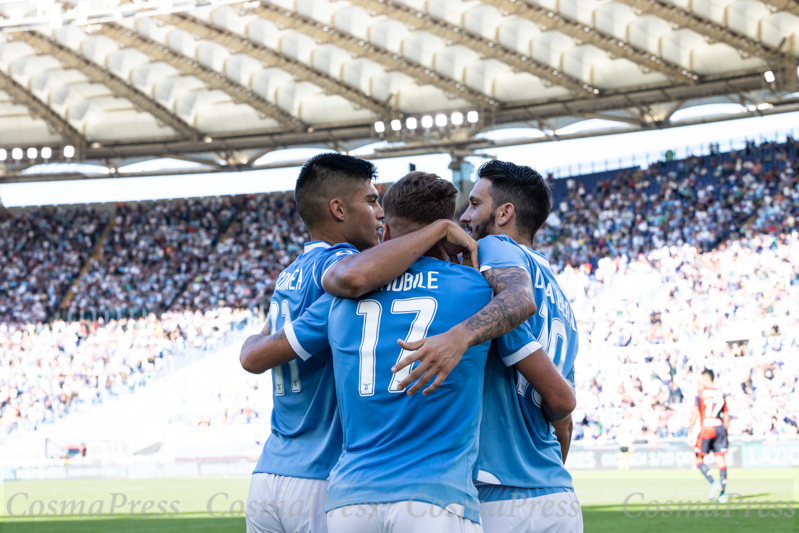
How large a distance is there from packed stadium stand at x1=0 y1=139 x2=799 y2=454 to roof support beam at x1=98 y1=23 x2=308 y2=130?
17.5 feet

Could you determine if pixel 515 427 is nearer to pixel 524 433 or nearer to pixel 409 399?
pixel 524 433

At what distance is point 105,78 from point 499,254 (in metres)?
29.0

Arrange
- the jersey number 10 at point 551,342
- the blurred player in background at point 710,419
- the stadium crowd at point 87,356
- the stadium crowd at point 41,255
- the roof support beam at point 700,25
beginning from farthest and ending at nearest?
the stadium crowd at point 41,255
the stadium crowd at point 87,356
the roof support beam at point 700,25
the blurred player in background at point 710,419
the jersey number 10 at point 551,342

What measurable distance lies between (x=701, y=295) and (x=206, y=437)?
48.2ft

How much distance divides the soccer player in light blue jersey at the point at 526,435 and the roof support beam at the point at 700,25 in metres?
22.9

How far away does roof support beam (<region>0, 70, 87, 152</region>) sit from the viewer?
2948 centimetres

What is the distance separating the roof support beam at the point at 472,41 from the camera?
83.5ft

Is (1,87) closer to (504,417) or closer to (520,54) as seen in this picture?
(520,54)

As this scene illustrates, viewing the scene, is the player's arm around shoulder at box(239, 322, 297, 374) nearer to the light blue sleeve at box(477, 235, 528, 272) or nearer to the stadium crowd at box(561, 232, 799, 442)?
the light blue sleeve at box(477, 235, 528, 272)

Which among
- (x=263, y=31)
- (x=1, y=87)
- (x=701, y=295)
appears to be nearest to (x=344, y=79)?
(x=263, y=31)

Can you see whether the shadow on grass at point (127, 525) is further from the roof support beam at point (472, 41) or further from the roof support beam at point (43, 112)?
the roof support beam at point (43, 112)

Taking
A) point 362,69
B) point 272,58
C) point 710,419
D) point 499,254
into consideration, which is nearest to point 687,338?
point 710,419

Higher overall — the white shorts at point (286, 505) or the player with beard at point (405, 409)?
the player with beard at point (405, 409)

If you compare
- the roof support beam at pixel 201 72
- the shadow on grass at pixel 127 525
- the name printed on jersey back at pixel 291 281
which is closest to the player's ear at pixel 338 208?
the name printed on jersey back at pixel 291 281
